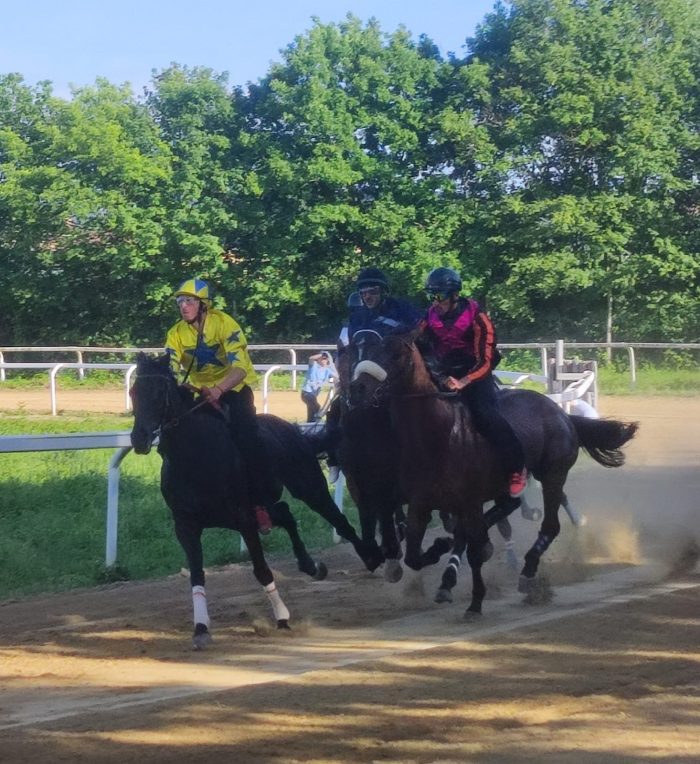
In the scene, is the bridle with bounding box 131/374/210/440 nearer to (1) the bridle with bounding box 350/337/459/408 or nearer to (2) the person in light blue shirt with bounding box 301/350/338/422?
(1) the bridle with bounding box 350/337/459/408

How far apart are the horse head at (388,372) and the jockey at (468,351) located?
1.18 ft

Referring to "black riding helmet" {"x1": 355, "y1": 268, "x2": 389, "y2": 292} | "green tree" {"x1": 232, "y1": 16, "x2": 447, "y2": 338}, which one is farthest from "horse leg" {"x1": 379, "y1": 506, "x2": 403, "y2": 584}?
"green tree" {"x1": 232, "y1": 16, "x2": 447, "y2": 338}

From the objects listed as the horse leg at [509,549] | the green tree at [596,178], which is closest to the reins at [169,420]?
the horse leg at [509,549]

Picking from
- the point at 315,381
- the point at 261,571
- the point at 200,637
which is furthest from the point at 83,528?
the point at 315,381

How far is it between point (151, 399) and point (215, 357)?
2.55ft

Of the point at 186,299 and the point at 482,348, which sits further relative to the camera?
the point at 482,348

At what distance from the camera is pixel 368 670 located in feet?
22.1

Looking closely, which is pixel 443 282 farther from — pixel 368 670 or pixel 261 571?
pixel 368 670

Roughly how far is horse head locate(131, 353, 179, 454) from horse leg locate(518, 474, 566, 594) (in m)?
3.18

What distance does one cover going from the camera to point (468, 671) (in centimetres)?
672

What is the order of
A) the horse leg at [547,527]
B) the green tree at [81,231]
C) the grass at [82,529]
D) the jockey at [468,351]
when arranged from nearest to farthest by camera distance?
1. the jockey at [468,351]
2. the horse leg at [547,527]
3. the grass at [82,529]
4. the green tree at [81,231]

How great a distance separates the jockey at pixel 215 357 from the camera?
325 inches

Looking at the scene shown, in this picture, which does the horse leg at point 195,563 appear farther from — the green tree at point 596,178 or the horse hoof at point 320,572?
the green tree at point 596,178

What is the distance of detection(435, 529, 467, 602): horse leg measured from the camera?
29.2 feet
